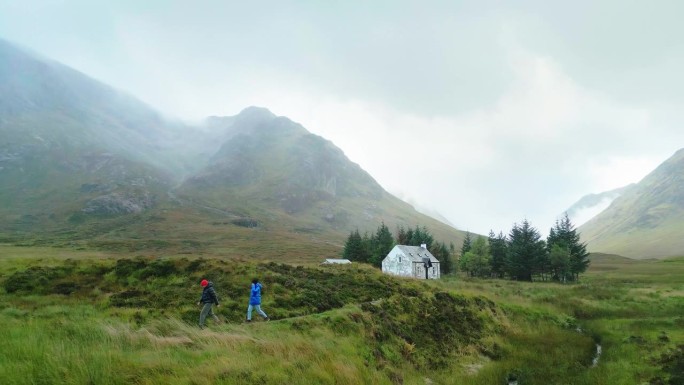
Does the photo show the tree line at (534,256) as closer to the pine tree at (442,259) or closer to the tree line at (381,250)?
the pine tree at (442,259)

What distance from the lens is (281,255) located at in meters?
146

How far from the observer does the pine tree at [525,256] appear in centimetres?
9100

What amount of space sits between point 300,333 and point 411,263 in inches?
2849

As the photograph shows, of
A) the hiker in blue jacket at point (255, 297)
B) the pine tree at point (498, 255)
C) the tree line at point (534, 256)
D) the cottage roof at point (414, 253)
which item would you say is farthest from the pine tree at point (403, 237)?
the hiker in blue jacket at point (255, 297)

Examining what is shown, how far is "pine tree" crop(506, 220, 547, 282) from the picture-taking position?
91000mm

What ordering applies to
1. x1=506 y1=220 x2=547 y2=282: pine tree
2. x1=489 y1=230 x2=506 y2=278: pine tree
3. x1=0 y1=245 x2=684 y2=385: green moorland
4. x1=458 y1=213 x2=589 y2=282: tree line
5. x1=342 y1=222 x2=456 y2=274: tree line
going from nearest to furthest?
x1=0 y1=245 x2=684 y2=385: green moorland, x1=458 y1=213 x2=589 y2=282: tree line, x1=506 y1=220 x2=547 y2=282: pine tree, x1=489 y1=230 x2=506 y2=278: pine tree, x1=342 y1=222 x2=456 y2=274: tree line

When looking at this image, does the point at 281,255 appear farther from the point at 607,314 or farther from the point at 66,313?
the point at 66,313

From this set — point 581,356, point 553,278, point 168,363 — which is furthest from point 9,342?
point 553,278

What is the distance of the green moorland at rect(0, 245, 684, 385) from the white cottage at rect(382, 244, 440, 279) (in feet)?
143

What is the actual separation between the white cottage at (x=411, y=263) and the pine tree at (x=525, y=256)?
18.0 metres

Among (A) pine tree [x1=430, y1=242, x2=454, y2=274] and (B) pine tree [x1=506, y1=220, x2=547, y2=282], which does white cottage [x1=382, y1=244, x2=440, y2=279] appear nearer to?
(A) pine tree [x1=430, y1=242, x2=454, y2=274]

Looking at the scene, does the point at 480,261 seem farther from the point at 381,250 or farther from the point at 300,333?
the point at 300,333

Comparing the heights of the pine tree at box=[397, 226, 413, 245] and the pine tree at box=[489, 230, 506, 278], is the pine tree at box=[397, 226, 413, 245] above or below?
above

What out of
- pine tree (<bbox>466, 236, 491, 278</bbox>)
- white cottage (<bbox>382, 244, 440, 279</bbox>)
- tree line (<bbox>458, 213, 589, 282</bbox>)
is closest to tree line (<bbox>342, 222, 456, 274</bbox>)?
tree line (<bbox>458, 213, 589, 282</bbox>)
